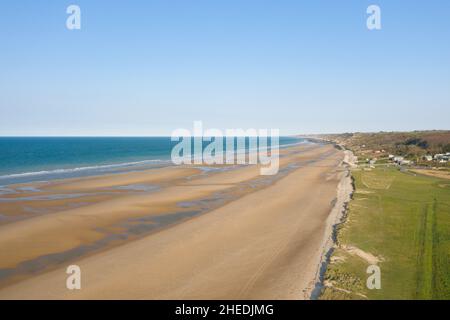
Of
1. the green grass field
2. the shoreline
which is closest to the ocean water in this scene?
the shoreline

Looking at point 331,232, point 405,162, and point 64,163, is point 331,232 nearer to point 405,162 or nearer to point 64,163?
point 405,162

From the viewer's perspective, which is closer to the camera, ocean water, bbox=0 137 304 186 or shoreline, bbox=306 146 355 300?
shoreline, bbox=306 146 355 300

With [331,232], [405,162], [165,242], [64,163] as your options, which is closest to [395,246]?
[331,232]

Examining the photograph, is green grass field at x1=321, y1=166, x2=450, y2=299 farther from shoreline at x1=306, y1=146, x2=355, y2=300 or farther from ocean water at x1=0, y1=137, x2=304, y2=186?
ocean water at x1=0, y1=137, x2=304, y2=186

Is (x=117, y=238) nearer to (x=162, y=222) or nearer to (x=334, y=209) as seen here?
(x=162, y=222)

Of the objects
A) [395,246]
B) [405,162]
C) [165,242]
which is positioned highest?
[405,162]

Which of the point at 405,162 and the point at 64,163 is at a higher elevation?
the point at 405,162
